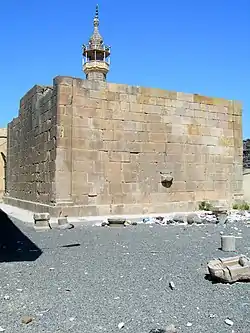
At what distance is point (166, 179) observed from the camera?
12.3m

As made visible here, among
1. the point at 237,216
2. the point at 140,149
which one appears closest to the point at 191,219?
the point at 237,216

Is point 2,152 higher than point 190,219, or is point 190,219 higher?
point 2,152

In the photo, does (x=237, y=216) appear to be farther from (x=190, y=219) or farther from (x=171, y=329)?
(x=171, y=329)

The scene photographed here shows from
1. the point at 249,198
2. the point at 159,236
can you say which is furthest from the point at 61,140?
the point at 249,198

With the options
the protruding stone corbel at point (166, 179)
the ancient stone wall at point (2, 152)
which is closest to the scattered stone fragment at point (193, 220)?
the protruding stone corbel at point (166, 179)

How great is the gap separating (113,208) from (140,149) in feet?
6.72

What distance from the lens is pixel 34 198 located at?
1284 centimetres

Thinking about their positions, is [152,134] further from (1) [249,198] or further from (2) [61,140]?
(1) [249,198]

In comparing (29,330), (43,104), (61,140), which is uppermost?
(43,104)

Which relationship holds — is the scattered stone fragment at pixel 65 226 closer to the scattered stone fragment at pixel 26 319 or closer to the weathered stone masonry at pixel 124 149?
the weathered stone masonry at pixel 124 149

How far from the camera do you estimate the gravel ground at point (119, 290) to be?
10.9 feet

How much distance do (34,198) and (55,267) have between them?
25.6 feet

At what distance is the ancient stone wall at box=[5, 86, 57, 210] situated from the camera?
1130 cm

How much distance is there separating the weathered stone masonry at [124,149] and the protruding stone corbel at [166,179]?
0.44 feet
